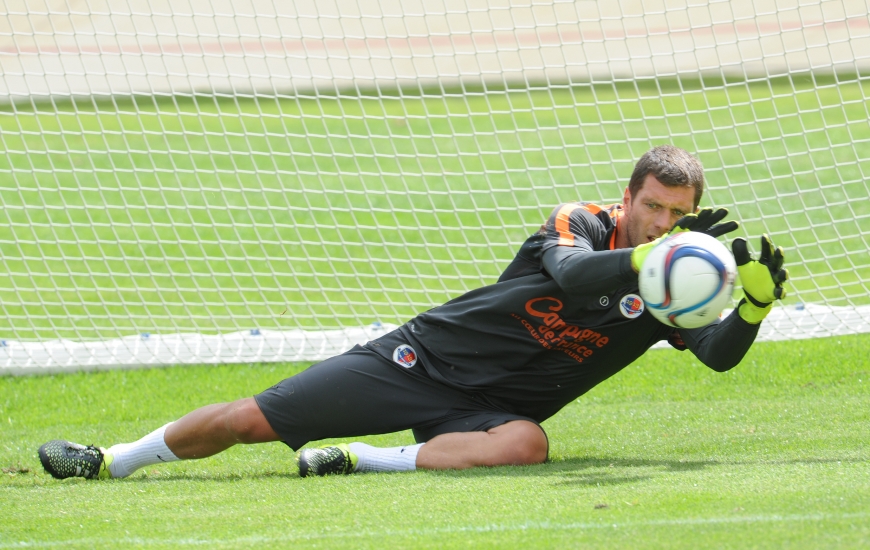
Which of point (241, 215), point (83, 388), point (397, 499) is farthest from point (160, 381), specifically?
point (241, 215)

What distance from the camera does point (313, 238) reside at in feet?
35.3

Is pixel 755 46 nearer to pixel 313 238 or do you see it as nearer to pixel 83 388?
pixel 313 238

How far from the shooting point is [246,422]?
418cm

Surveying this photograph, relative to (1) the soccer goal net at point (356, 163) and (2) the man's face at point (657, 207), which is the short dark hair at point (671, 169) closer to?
(2) the man's face at point (657, 207)

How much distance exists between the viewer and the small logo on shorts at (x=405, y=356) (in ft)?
14.2

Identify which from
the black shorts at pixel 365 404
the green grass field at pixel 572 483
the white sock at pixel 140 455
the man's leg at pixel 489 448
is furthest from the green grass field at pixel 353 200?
the man's leg at pixel 489 448

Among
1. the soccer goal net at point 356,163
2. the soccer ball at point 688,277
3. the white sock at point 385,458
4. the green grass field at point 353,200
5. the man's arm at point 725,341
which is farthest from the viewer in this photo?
the green grass field at point 353,200

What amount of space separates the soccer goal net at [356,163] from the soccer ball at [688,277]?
130 inches

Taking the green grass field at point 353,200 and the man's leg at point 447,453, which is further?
the green grass field at point 353,200

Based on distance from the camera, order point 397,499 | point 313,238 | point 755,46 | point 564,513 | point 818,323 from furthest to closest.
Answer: point 755,46 → point 313,238 → point 818,323 → point 397,499 → point 564,513

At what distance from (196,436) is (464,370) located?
1.18 m

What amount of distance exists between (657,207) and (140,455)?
8.01ft

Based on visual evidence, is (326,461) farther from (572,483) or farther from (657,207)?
(657,207)

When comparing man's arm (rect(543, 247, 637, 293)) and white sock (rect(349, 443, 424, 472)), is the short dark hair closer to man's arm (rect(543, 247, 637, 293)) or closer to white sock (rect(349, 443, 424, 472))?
man's arm (rect(543, 247, 637, 293))
